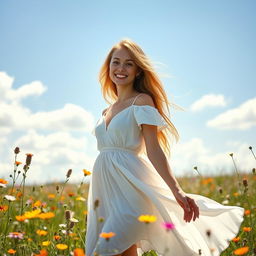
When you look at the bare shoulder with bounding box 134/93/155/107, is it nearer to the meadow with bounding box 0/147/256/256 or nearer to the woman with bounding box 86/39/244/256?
the woman with bounding box 86/39/244/256

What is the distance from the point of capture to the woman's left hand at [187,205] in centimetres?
267

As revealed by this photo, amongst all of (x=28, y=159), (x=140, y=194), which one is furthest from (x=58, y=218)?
(x=140, y=194)

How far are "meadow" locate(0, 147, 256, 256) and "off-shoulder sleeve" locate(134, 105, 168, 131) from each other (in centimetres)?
73

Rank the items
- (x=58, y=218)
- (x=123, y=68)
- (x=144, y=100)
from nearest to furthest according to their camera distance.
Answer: (x=144, y=100)
(x=123, y=68)
(x=58, y=218)

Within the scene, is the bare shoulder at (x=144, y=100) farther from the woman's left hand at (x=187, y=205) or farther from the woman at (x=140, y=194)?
the woman's left hand at (x=187, y=205)

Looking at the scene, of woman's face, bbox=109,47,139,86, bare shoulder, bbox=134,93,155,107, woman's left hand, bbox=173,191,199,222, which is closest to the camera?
woman's left hand, bbox=173,191,199,222

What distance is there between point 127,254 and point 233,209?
764 mm

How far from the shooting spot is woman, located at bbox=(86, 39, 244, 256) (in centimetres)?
270

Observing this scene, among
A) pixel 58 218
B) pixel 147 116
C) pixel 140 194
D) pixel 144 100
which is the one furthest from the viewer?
pixel 58 218

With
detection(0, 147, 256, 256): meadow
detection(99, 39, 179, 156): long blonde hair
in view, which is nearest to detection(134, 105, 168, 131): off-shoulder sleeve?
detection(99, 39, 179, 156): long blonde hair

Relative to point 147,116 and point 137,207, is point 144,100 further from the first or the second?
point 137,207

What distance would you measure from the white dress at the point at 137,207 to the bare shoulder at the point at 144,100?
6cm

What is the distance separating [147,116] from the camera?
9.56ft

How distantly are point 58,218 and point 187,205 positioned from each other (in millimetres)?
2690
